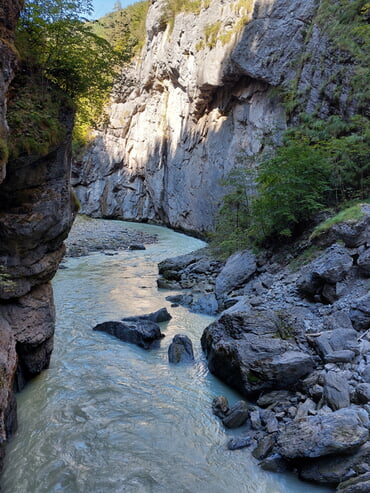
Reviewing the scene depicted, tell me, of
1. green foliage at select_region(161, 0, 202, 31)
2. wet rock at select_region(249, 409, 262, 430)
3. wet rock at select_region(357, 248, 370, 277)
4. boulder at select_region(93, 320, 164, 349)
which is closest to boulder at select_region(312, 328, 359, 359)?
wet rock at select_region(249, 409, 262, 430)

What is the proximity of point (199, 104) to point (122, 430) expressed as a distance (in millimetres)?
27802

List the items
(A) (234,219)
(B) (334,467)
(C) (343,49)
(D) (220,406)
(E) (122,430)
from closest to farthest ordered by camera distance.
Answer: (B) (334,467)
(E) (122,430)
(D) (220,406)
(C) (343,49)
(A) (234,219)

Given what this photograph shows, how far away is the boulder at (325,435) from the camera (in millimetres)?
3877

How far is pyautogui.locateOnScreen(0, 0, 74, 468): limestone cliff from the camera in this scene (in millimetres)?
5284

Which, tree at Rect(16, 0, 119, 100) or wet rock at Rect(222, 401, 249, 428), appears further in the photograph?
tree at Rect(16, 0, 119, 100)

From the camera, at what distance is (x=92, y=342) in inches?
319

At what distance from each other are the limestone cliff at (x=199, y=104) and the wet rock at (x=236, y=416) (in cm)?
1138

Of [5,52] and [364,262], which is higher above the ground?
[5,52]

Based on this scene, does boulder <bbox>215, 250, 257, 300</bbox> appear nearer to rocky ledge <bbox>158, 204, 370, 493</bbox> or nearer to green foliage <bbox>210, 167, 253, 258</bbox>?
rocky ledge <bbox>158, 204, 370, 493</bbox>

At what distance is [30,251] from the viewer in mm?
5801

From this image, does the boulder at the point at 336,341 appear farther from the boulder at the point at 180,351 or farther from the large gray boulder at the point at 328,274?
the boulder at the point at 180,351

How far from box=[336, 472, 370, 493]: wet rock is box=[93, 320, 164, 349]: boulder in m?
5.05

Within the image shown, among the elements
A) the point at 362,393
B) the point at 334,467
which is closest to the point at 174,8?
the point at 362,393

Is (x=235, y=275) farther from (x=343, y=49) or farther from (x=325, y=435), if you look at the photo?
(x=343, y=49)
